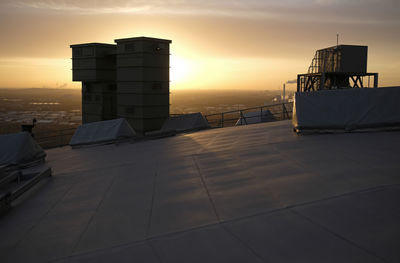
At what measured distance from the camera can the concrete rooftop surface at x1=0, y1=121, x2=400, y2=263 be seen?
14.4 ft

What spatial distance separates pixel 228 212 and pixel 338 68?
24892mm

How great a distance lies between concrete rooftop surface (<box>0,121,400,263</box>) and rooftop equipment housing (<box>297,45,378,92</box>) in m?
19.5

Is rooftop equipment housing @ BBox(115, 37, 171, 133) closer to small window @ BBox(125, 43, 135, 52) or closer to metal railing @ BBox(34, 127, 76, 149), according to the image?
small window @ BBox(125, 43, 135, 52)

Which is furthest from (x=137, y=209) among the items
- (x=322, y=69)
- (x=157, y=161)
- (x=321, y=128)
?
(x=322, y=69)

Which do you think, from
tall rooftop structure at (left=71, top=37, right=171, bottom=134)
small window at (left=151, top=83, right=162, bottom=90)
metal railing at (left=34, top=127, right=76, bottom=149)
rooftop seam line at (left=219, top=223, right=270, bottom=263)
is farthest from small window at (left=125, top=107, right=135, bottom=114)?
rooftop seam line at (left=219, top=223, right=270, bottom=263)

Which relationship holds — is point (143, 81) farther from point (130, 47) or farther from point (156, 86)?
point (130, 47)

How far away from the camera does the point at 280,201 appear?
5680mm

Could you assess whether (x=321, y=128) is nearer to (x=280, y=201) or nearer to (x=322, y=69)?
(x=280, y=201)

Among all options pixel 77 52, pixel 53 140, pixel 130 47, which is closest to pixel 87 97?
pixel 77 52

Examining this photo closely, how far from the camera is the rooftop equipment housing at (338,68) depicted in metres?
26.7

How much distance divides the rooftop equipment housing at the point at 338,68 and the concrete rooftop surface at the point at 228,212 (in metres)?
19.5

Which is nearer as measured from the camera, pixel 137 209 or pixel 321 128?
pixel 137 209

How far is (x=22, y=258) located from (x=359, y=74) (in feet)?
92.7

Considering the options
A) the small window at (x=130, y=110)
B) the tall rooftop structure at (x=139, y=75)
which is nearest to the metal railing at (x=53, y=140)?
the small window at (x=130, y=110)
